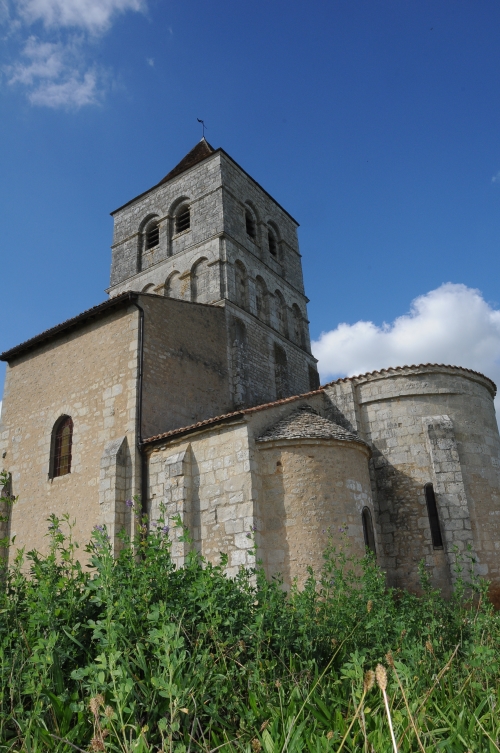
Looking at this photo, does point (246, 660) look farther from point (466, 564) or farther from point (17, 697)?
point (466, 564)

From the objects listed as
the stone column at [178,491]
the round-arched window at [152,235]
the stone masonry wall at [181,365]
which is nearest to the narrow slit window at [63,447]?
the stone masonry wall at [181,365]

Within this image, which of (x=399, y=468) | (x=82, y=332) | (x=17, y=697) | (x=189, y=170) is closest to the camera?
(x=17, y=697)

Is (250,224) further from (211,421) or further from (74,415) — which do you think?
(211,421)

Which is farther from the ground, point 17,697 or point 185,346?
point 185,346

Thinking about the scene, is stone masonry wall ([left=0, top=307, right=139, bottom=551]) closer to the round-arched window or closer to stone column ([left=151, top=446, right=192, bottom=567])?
stone column ([left=151, top=446, right=192, bottom=567])

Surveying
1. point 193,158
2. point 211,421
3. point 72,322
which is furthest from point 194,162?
A: point 211,421

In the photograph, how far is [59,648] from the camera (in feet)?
11.4

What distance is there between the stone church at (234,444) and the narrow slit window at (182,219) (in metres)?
3.25

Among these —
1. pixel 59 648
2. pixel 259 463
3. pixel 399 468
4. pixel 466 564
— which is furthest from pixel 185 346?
pixel 59 648

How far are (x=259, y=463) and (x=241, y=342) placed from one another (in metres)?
6.87

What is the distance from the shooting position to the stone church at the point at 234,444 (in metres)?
10.4

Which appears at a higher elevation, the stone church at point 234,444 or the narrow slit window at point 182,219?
the narrow slit window at point 182,219

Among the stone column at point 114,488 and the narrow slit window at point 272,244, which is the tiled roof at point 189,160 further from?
the stone column at point 114,488

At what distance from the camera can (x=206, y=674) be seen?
139 inches
